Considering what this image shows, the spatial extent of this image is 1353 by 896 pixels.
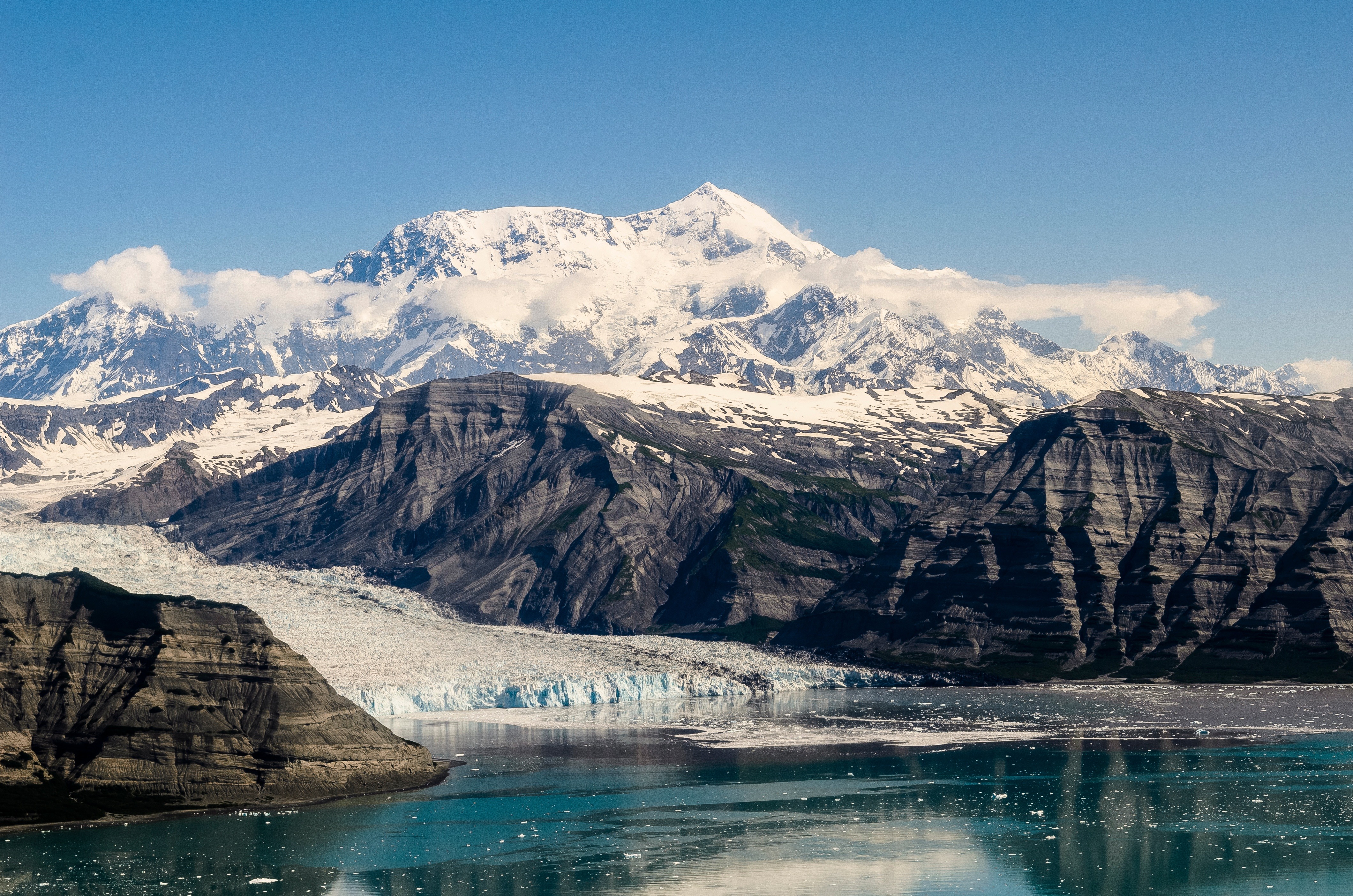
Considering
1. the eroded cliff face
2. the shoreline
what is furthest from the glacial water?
the eroded cliff face

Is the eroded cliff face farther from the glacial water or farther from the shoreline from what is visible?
the glacial water

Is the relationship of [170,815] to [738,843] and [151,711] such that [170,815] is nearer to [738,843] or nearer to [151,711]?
[151,711]

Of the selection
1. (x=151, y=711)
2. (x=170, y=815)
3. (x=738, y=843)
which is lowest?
(x=738, y=843)

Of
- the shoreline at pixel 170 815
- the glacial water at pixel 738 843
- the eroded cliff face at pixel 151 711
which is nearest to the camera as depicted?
the glacial water at pixel 738 843

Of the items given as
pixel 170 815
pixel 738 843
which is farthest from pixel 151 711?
pixel 738 843

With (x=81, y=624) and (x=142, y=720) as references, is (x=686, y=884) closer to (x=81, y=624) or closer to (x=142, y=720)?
(x=142, y=720)

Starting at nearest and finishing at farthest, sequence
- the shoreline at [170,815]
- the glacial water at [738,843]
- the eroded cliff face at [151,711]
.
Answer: the glacial water at [738,843], the shoreline at [170,815], the eroded cliff face at [151,711]

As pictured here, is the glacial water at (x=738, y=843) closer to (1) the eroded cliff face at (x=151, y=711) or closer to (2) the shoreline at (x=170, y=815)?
(2) the shoreline at (x=170, y=815)

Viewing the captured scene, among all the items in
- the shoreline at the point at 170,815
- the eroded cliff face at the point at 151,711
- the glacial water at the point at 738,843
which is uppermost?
the eroded cliff face at the point at 151,711

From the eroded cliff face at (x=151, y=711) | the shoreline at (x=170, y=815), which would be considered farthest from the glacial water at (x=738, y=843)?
the eroded cliff face at (x=151, y=711)
